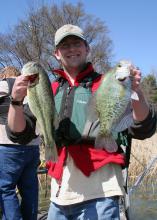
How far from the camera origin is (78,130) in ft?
9.86

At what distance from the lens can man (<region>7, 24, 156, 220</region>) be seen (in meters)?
2.96

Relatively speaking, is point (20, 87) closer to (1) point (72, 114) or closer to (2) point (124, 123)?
(1) point (72, 114)

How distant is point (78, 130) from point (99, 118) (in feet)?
0.89

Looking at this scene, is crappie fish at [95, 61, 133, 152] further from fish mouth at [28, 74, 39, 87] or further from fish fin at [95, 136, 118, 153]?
fish mouth at [28, 74, 39, 87]

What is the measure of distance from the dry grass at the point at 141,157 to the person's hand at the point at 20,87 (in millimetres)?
7530

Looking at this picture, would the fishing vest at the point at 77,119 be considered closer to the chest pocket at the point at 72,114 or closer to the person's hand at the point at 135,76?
the chest pocket at the point at 72,114

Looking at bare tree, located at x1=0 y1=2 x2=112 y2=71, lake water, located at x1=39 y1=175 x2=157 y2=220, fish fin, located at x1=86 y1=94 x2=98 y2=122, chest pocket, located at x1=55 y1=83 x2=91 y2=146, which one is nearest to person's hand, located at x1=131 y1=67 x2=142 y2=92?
fish fin, located at x1=86 y1=94 x2=98 y2=122

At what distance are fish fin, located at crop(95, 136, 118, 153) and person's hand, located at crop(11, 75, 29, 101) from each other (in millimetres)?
615

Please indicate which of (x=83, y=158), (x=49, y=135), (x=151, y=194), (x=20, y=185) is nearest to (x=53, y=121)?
(x=49, y=135)

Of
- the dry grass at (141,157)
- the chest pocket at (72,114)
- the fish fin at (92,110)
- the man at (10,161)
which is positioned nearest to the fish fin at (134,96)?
the fish fin at (92,110)

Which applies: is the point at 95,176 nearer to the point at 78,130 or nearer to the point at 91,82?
the point at 78,130

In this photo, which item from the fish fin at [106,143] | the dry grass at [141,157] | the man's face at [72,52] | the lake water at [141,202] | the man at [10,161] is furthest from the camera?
the dry grass at [141,157]

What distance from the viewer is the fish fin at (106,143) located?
278 centimetres

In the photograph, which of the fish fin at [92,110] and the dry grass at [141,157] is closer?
the fish fin at [92,110]
